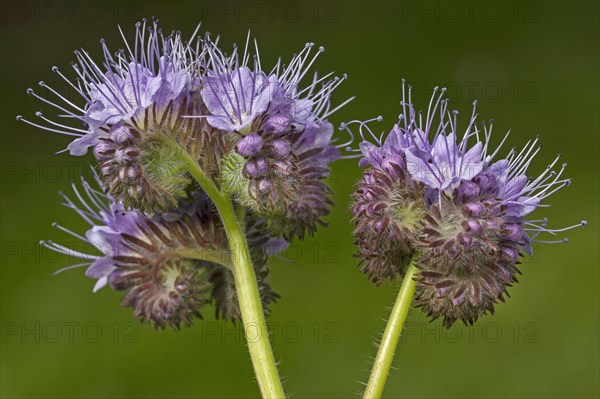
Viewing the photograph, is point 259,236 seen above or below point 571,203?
below

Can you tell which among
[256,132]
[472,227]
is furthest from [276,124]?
[472,227]

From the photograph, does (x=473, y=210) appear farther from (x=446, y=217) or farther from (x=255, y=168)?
(x=255, y=168)

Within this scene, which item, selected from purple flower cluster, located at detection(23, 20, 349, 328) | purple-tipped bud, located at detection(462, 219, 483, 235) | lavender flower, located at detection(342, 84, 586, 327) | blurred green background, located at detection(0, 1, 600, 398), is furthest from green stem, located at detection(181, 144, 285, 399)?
blurred green background, located at detection(0, 1, 600, 398)

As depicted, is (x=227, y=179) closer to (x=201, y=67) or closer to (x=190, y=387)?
(x=201, y=67)

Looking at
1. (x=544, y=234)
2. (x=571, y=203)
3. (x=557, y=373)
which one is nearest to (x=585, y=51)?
(x=571, y=203)

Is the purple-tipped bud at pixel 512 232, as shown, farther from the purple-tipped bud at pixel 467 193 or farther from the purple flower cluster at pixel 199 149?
the purple flower cluster at pixel 199 149

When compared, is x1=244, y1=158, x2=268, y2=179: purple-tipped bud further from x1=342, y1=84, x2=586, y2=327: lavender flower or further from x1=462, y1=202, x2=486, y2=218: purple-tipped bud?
x1=462, y1=202, x2=486, y2=218: purple-tipped bud

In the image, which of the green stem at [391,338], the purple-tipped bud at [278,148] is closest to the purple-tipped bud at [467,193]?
the green stem at [391,338]
